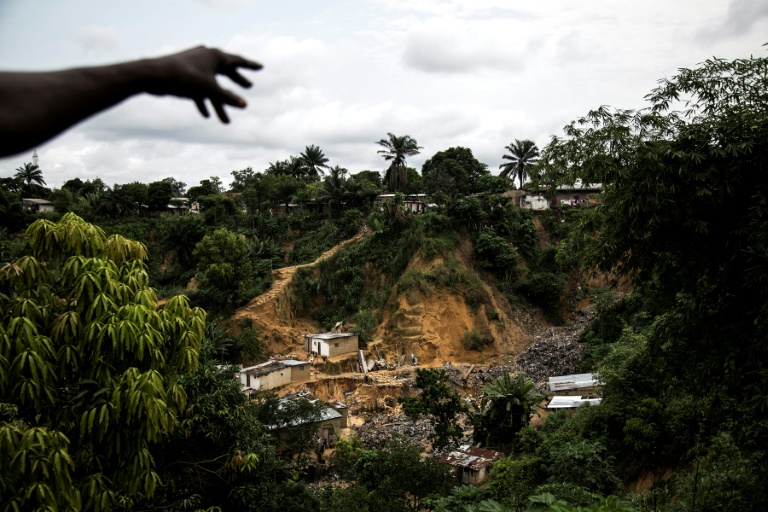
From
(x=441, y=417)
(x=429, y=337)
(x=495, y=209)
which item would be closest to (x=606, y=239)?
(x=441, y=417)

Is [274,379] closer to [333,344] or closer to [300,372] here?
[300,372]

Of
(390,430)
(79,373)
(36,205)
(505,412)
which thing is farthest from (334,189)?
(79,373)

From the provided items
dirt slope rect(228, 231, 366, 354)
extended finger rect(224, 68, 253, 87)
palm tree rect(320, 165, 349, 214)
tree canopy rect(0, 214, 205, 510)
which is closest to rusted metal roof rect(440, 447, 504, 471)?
tree canopy rect(0, 214, 205, 510)

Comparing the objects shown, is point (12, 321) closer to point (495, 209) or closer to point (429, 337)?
point (429, 337)

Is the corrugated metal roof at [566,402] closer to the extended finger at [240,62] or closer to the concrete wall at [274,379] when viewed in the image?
the concrete wall at [274,379]

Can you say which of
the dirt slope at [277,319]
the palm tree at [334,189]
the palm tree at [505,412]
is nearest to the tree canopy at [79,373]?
the palm tree at [505,412]
